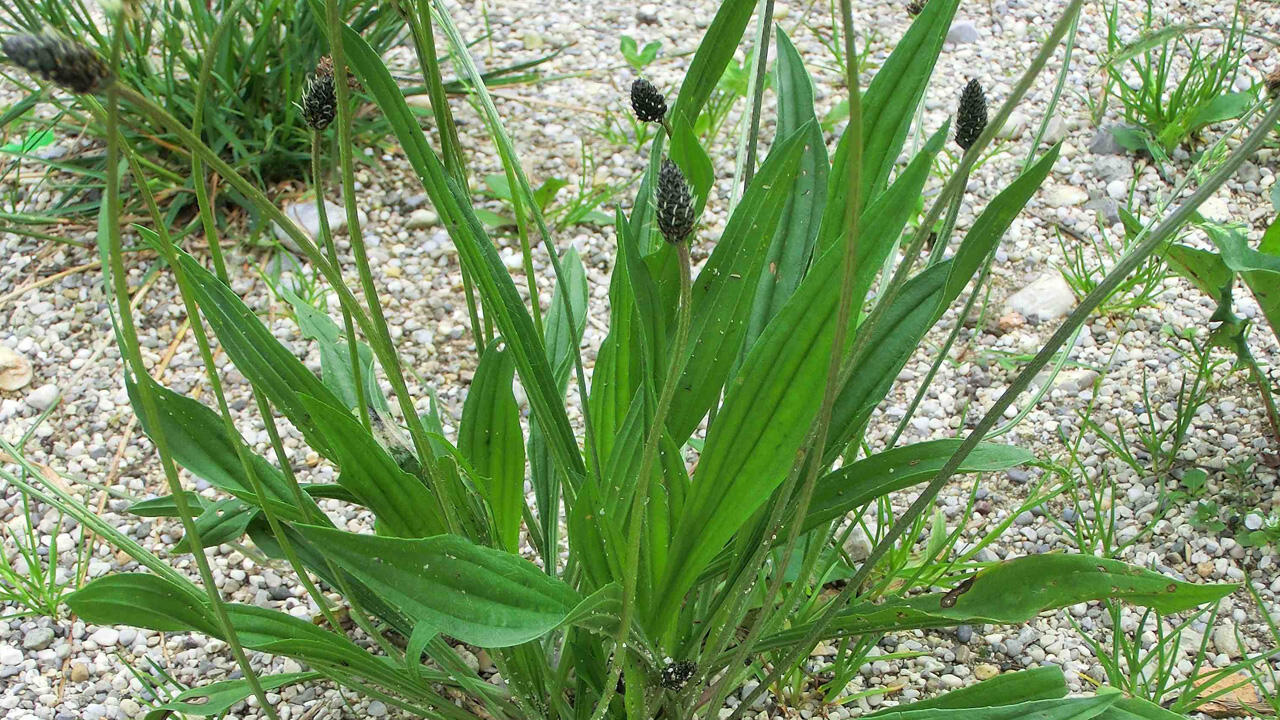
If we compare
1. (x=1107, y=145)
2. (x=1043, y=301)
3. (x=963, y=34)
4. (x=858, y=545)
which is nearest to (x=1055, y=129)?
(x=1107, y=145)

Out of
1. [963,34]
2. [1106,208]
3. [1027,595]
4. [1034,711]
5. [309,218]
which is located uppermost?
[963,34]

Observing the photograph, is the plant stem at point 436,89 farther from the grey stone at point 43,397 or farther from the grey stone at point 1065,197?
the grey stone at point 1065,197

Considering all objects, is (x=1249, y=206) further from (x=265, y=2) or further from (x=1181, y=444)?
(x=265, y=2)

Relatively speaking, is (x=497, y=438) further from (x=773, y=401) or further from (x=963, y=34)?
(x=963, y=34)

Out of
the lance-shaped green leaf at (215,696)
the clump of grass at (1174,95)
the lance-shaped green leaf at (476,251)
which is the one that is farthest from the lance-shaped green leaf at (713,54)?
the clump of grass at (1174,95)

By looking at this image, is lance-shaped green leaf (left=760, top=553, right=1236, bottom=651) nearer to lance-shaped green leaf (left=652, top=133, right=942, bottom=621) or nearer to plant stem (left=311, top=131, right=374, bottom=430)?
lance-shaped green leaf (left=652, top=133, right=942, bottom=621)

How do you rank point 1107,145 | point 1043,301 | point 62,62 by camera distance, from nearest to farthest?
1. point 62,62
2. point 1043,301
3. point 1107,145

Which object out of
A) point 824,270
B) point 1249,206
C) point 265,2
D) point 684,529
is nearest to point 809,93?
point 824,270
